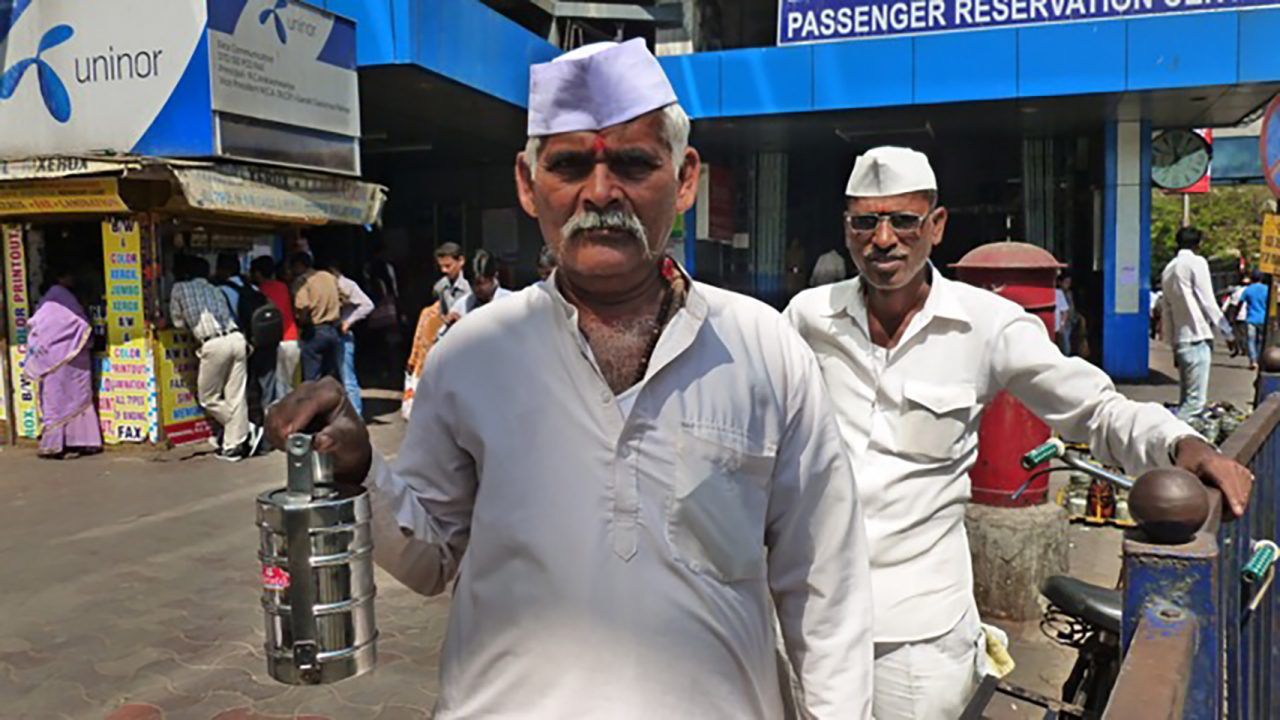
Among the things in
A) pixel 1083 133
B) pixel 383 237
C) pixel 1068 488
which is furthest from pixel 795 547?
pixel 383 237

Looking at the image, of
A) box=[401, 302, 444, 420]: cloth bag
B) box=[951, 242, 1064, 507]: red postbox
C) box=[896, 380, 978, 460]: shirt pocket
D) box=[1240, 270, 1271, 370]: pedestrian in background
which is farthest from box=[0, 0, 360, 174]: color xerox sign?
box=[1240, 270, 1271, 370]: pedestrian in background

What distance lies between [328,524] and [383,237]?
18.6m

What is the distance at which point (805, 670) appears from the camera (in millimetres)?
1718

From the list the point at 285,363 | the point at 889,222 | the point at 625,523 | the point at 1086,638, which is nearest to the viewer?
the point at 625,523

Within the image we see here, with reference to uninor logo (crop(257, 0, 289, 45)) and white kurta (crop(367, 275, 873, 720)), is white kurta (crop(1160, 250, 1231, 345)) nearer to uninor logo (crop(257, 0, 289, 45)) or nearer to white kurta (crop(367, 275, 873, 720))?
white kurta (crop(367, 275, 873, 720))

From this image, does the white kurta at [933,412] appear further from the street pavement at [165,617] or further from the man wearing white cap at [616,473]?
the street pavement at [165,617]

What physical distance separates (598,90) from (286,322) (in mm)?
8446

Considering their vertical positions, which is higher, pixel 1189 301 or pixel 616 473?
pixel 1189 301

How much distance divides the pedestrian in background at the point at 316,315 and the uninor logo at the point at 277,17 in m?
2.14

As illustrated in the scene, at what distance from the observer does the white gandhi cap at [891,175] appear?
2.70 m

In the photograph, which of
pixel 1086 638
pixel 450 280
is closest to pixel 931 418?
→ pixel 1086 638

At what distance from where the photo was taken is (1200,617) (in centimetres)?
155

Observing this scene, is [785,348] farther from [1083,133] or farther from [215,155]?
[1083,133]

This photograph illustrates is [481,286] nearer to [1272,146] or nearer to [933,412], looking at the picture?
[1272,146]
